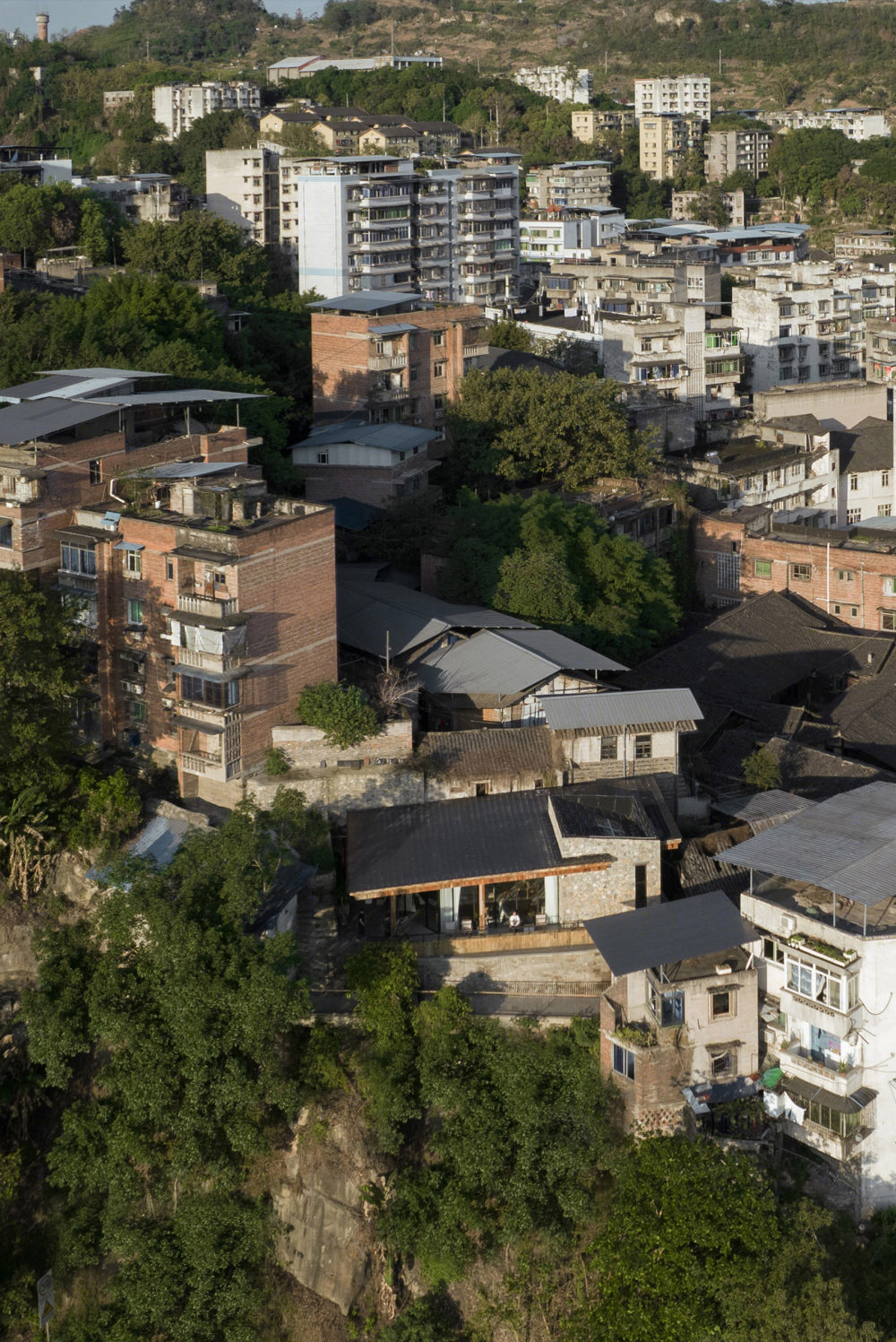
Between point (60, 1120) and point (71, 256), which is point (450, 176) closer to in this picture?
point (71, 256)

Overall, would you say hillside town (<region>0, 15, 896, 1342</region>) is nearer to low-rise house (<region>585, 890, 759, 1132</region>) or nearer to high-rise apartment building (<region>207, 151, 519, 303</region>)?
low-rise house (<region>585, 890, 759, 1132</region>)

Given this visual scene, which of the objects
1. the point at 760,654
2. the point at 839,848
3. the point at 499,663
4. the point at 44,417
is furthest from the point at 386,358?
the point at 839,848

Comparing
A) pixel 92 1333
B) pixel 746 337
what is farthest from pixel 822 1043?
pixel 746 337

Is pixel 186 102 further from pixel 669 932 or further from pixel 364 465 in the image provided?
pixel 669 932

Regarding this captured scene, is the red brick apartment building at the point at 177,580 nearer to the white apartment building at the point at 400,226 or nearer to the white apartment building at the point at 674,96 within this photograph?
the white apartment building at the point at 400,226

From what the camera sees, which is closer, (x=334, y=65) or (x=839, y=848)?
(x=839, y=848)

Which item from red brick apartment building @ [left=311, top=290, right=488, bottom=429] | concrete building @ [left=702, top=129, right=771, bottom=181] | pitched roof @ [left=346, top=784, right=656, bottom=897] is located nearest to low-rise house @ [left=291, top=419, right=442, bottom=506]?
red brick apartment building @ [left=311, top=290, right=488, bottom=429]
